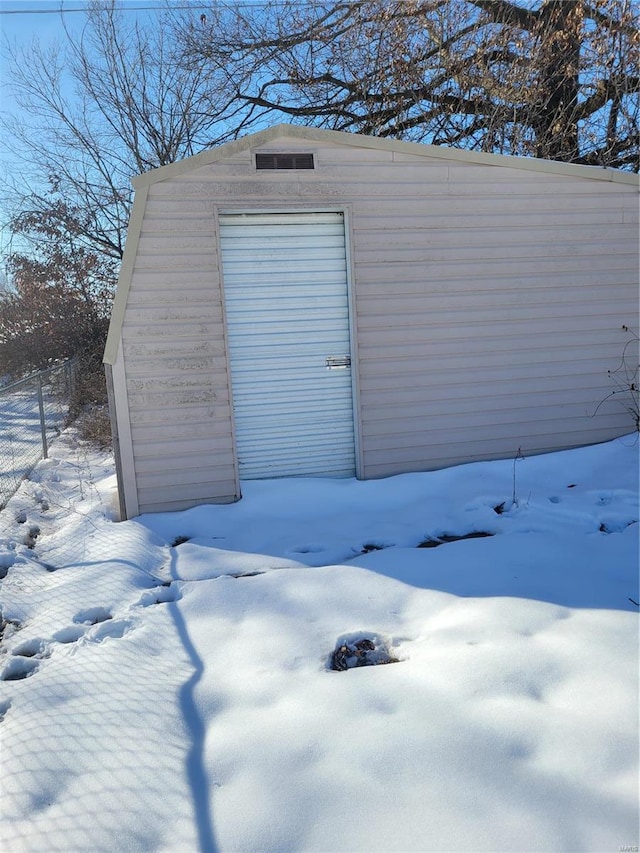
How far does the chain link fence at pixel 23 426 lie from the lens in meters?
6.23

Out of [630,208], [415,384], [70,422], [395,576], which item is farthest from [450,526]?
[70,422]

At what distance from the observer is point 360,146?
17.2ft

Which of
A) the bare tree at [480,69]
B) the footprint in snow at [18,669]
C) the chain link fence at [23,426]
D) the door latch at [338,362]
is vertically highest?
the bare tree at [480,69]

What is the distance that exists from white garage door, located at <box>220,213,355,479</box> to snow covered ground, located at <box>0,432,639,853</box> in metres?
0.90

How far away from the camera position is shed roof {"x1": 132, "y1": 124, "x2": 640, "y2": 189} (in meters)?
4.86

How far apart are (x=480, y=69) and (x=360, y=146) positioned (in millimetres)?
7535

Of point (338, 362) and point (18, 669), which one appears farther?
point (338, 362)

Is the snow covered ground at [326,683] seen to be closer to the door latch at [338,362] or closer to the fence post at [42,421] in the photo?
the door latch at [338,362]

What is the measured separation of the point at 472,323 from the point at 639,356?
6.54 feet

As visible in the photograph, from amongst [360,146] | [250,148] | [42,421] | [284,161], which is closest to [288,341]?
[284,161]

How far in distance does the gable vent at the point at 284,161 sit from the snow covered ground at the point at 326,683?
10.2 ft

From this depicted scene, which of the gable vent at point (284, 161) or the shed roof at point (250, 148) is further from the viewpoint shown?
the gable vent at point (284, 161)

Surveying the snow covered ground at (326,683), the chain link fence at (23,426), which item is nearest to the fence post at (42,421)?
the chain link fence at (23,426)

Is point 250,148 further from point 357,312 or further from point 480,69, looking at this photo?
point 480,69
